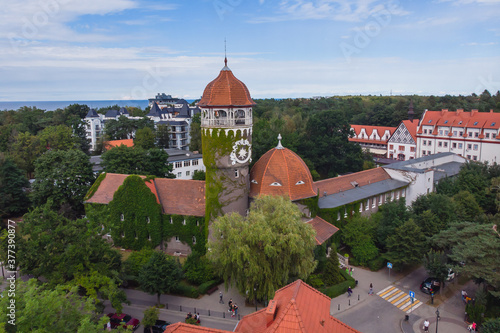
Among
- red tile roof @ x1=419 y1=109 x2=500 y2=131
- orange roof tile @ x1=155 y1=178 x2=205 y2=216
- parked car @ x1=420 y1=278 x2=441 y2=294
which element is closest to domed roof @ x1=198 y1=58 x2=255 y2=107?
orange roof tile @ x1=155 y1=178 x2=205 y2=216

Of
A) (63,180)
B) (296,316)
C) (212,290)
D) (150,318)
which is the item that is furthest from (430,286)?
(63,180)

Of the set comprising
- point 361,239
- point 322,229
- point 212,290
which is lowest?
point 212,290

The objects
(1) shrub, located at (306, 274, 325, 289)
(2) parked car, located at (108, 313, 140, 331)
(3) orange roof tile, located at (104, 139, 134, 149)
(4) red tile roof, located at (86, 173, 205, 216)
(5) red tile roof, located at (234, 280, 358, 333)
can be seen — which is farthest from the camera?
(3) orange roof tile, located at (104, 139, 134, 149)

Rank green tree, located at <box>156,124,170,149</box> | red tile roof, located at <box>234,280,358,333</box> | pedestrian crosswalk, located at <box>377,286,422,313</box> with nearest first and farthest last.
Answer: red tile roof, located at <box>234,280,358,333</box>
pedestrian crosswalk, located at <box>377,286,422,313</box>
green tree, located at <box>156,124,170,149</box>

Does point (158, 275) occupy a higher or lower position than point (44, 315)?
lower

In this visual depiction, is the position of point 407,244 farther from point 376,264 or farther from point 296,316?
point 296,316

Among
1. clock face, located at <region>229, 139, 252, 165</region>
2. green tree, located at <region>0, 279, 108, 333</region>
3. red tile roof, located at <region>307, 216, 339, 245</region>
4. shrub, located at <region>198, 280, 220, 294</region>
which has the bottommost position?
shrub, located at <region>198, 280, 220, 294</region>

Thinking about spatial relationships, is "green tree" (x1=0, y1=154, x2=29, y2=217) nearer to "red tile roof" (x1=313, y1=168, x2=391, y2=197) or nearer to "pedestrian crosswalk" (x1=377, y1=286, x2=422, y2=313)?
"red tile roof" (x1=313, y1=168, x2=391, y2=197)

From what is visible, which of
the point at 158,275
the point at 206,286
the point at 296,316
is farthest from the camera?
the point at 206,286

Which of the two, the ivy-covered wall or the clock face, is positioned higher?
the clock face
